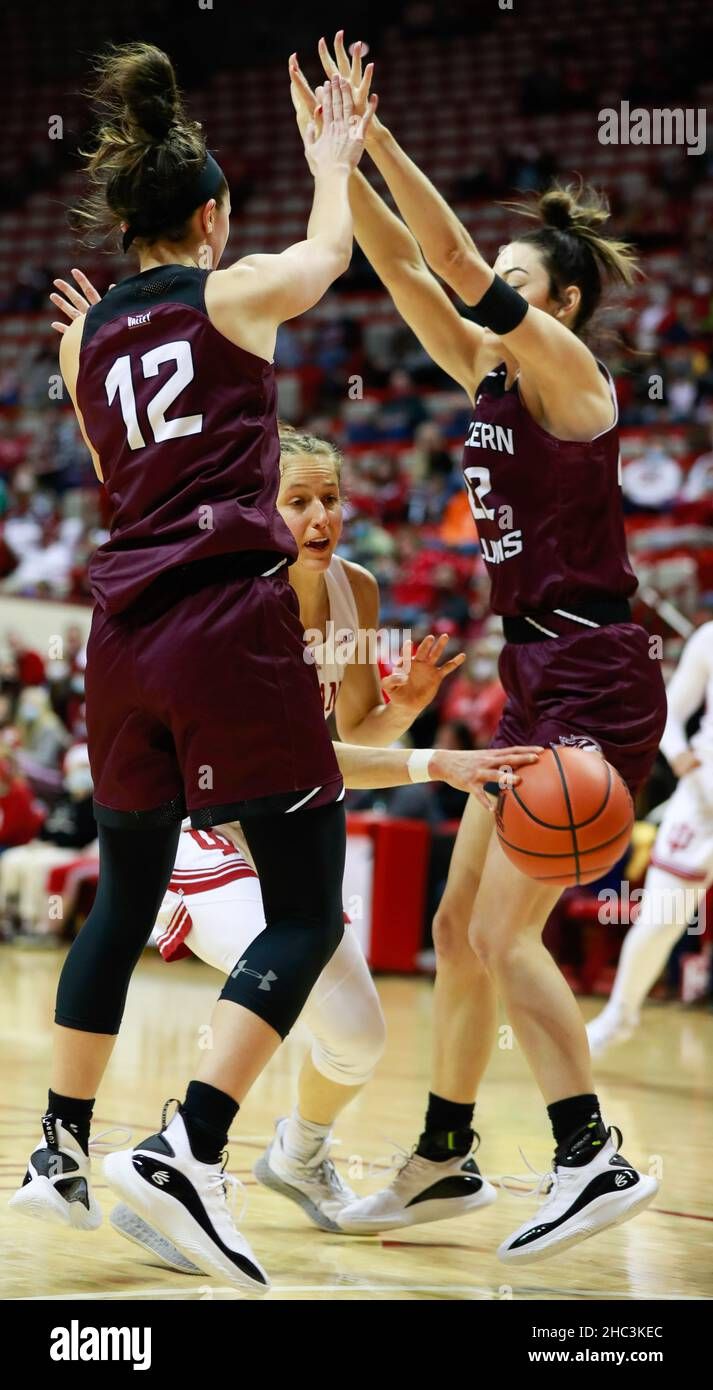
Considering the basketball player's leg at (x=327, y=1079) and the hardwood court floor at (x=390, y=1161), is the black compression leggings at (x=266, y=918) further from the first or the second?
the basketball player's leg at (x=327, y=1079)

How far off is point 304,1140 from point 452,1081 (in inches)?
15.2

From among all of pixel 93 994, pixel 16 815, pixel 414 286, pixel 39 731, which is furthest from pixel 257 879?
pixel 39 731

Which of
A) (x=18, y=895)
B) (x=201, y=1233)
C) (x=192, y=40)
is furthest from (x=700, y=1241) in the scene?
(x=192, y=40)

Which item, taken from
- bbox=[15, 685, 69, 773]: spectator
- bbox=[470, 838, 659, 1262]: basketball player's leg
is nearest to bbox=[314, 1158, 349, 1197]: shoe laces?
bbox=[470, 838, 659, 1262]: basketball player's leg

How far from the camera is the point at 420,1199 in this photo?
3.86 metres

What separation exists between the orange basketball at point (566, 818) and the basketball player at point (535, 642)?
0.22 metres

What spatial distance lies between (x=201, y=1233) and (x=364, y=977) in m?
1.06

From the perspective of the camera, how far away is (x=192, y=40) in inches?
854

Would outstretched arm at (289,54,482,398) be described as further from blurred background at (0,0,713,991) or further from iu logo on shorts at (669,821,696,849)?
blurred background at (0,0,713,991)

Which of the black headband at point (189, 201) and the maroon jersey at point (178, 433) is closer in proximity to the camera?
the maroon jersey at point (178, 433)

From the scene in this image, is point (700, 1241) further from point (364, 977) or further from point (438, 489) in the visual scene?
point (438, 489)

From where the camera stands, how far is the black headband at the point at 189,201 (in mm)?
3051

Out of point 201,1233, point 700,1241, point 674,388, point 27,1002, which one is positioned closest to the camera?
point 201,1233
